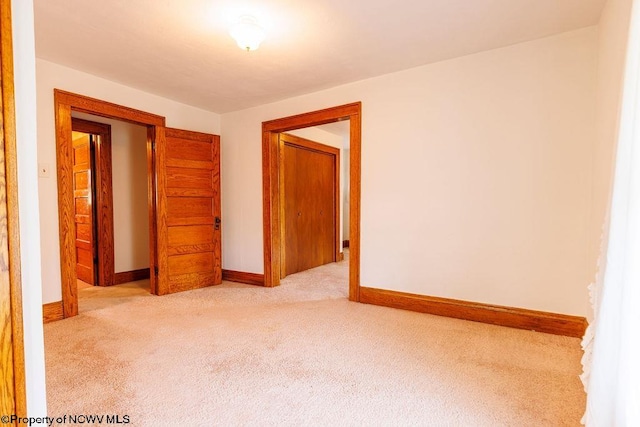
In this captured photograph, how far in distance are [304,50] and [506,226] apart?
233 centimetres

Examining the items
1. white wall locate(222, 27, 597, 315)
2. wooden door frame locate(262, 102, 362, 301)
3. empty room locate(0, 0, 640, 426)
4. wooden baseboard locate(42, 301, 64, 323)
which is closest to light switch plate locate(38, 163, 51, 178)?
empty room locate(0, 0, 640, 426)

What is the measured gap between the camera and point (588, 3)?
205 centimetres

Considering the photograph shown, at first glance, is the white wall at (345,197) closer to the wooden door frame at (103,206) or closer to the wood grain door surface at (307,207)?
the wood grain door surface at (307,207)

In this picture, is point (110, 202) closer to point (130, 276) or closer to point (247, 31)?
point (130, 276)

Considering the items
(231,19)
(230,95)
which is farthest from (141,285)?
(231,19)

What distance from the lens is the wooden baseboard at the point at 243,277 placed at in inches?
163

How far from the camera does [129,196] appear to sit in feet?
14.8

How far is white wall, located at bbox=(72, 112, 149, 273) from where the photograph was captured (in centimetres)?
437

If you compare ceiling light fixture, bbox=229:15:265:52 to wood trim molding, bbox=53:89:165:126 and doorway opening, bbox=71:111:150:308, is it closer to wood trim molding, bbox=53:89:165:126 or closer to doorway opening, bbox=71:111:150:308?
wood trim molding, bbox=53:89:165:126

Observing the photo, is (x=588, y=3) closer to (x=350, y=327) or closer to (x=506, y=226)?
(x=506, y=226)

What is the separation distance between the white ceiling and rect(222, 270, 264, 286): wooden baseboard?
2.45m

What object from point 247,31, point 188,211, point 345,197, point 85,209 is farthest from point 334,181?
point 85,209

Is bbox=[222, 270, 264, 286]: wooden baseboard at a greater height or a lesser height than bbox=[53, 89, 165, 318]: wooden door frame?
lesser

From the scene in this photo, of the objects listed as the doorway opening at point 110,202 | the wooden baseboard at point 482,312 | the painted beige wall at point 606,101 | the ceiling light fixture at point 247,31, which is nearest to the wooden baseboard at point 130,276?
the doorway opening at point 110,202
